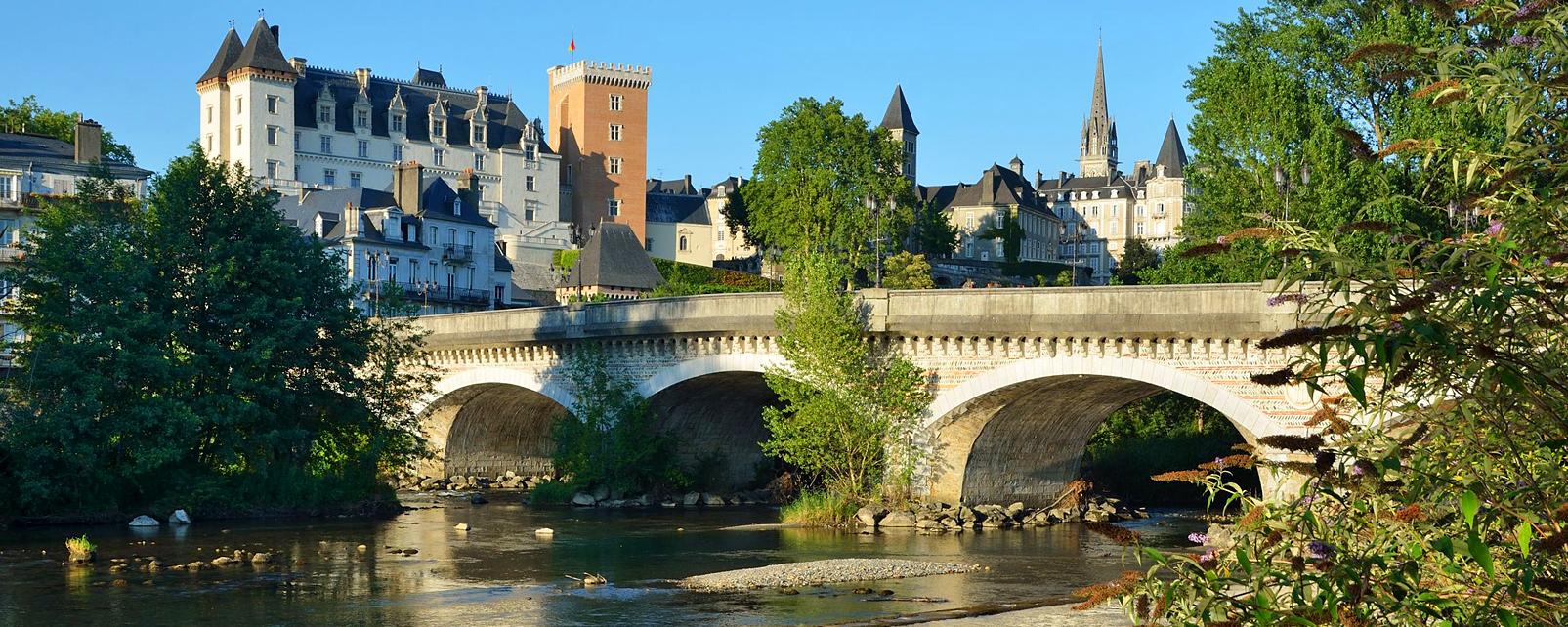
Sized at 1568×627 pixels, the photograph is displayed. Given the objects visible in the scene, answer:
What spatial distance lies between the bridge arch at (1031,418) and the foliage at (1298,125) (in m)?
7.58

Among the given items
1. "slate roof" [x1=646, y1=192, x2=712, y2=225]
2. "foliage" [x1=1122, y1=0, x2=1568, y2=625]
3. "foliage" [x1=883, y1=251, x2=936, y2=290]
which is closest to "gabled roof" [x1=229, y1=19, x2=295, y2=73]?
"slate roof" [x1=646, y1=192, x2=712, y2=225]

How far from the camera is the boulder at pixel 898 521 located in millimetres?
30000

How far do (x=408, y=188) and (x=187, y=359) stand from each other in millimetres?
45680

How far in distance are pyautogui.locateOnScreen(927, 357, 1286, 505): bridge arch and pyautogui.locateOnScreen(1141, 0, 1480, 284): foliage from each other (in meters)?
7.58

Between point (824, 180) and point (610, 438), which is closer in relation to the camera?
point (610, 438)

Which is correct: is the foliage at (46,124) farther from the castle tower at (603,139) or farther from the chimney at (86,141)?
the castle tower at (603,139)

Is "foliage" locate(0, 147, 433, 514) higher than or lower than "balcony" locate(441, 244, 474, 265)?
lower

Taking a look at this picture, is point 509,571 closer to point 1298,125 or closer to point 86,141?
point 1298,125

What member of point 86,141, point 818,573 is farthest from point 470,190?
point 818,573

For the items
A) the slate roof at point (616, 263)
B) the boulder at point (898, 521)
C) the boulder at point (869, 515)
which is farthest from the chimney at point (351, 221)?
the boulder at point (898, 521)

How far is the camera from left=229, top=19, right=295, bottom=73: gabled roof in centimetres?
9312

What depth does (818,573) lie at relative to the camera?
74.4 feet

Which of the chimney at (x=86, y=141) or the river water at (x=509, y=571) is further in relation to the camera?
the chimney at (x=86, y=141)

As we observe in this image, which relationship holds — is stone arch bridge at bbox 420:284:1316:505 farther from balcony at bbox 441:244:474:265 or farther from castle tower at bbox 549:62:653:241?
castle tower at bbox 549:62:653:241
